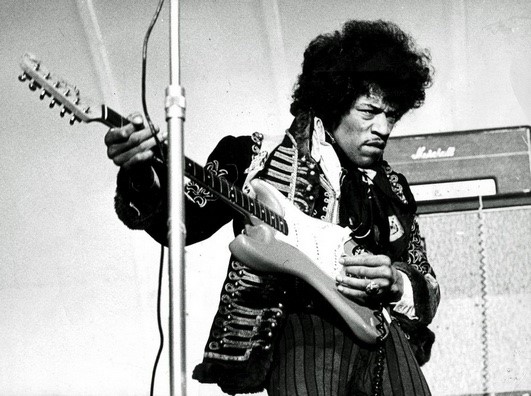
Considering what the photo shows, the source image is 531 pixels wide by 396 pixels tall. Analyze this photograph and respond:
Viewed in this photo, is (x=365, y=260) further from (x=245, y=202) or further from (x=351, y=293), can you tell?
(x=245, y=202)

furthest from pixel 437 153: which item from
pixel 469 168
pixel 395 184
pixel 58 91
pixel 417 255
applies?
pixel 58 91

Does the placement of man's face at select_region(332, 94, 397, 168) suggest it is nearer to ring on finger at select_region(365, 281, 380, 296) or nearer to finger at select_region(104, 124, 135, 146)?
ring on finger at select_region(365, 281, 380, 296)

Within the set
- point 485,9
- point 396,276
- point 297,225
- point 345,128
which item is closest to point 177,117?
point 297,225

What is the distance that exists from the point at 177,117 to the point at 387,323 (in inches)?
26.4

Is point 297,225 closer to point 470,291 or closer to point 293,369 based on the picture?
point 293,369

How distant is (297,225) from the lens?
170cm

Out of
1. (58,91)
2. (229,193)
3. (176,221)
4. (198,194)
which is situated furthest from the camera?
(198,194)

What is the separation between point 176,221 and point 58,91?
0.29 metres

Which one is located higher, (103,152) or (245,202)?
(103,152)

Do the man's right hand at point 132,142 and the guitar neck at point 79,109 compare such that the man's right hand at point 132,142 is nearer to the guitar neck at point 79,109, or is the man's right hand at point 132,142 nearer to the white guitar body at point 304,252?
the guitar neck at point 79,109

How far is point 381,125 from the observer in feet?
6.37

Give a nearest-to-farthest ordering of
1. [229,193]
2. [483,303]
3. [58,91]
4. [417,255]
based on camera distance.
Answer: [58,91]
[229,193]
[417,255]
[483,303]

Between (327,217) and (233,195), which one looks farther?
(327,217)

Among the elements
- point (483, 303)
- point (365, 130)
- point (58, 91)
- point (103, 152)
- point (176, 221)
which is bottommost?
point (176, 221)
